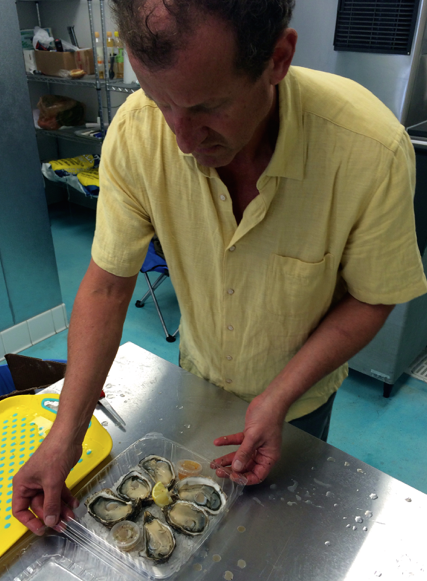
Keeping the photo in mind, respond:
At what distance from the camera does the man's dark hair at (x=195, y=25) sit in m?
0.54

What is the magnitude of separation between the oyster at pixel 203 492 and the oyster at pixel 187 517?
0.01 meters

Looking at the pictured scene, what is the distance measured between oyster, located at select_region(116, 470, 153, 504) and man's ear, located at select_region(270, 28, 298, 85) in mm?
720

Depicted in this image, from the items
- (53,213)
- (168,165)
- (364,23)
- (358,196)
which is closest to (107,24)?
(53,213)

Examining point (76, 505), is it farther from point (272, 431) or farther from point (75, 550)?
point (272, 431)

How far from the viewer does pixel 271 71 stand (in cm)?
65

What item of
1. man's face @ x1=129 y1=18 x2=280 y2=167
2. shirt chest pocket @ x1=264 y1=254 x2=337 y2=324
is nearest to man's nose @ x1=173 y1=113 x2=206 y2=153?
man's face @ x1=129 y1=18 x2=280 y2=167

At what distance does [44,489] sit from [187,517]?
0.82 ft

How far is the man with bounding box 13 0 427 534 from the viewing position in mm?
760

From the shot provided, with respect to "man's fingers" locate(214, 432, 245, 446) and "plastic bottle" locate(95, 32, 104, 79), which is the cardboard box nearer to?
"plastic bottle" locate(95, 32, 104, 79)

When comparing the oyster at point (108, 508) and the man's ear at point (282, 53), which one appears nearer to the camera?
the man's ear at point (282, 53)

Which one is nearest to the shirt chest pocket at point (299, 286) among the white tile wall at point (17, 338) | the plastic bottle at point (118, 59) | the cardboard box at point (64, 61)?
the white tile wall at point (17, 338)

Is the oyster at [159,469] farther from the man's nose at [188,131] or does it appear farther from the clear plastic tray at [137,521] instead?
the man's nose at [188,131]

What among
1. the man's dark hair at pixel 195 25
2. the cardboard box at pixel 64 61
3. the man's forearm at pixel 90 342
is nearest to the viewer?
the man's dark hair at pixel 195 25

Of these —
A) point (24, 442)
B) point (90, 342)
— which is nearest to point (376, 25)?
point (90, 342)
